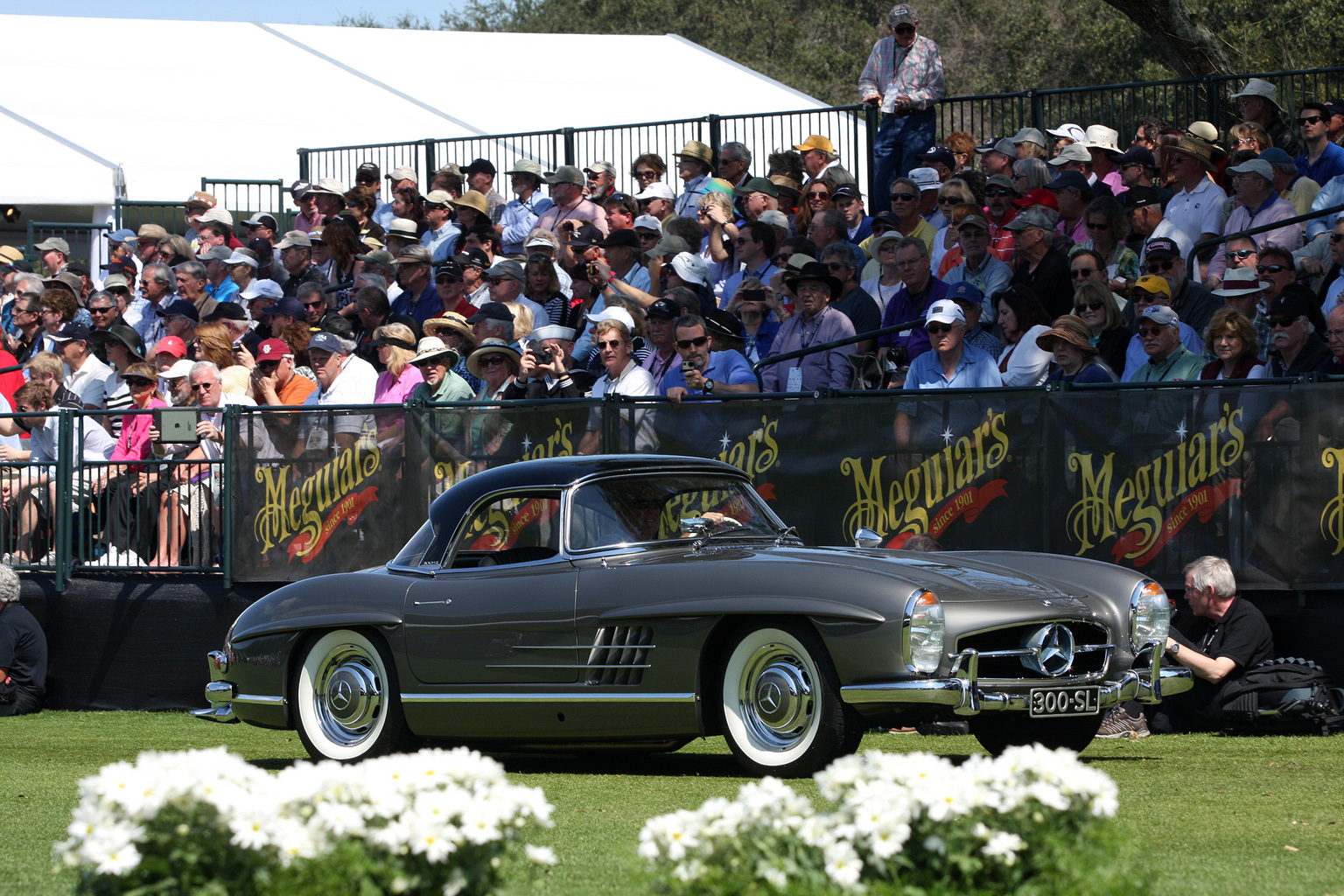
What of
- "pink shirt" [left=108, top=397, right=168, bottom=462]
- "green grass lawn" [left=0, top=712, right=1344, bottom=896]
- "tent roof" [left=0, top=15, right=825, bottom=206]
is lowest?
"green grass lawn" [left=0, top=712, right=1344, bottom=896]

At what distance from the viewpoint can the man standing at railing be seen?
15484 mm

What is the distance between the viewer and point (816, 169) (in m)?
16.1

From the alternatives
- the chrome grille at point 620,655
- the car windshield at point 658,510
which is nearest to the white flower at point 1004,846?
the chrome grille at point 620,655

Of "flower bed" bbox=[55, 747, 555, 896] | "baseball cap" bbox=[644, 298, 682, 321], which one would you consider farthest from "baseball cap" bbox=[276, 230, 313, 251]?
"flower bed" bbox=[55, 747, 555, 896]

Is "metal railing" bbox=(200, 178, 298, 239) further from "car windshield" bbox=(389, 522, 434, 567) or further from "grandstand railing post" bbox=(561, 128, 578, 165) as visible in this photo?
"car windshield" bbox=(389, 522, 434, 567)

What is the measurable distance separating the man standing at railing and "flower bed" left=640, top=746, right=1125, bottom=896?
12.4 meters

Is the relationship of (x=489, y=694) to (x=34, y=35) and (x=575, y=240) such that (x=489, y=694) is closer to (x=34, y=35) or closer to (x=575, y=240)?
(x=575, y=240)

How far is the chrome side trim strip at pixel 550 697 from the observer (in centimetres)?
770

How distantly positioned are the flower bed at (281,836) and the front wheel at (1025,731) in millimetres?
4782

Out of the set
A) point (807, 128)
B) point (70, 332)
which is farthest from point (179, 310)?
point (807, 128)

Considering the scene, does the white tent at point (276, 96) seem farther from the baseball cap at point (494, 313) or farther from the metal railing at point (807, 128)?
the baseball cap at point (494, 313)

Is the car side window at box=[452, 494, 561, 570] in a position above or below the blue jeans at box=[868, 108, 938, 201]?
below

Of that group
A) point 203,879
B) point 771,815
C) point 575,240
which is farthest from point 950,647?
point 575,240

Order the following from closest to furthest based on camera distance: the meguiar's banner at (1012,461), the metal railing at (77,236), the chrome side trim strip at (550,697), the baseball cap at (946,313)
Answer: the chrome side trim strip at (550,697) < the meguiar's banner at (1012,461) < the baseball cap at (946,313) < the metal railing at (77,236)
